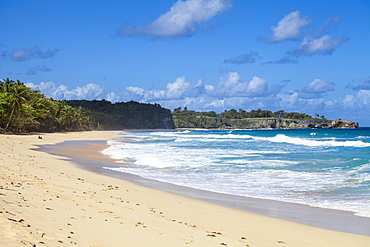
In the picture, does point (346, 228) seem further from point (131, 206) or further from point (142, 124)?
point (142, 124)

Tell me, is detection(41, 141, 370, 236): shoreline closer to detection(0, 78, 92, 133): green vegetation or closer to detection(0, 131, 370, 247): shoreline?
detection(0, 131, 370, 247): shoreline

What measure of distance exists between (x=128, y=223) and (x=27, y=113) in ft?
192

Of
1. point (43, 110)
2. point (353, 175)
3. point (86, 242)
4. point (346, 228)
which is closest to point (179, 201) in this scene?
point (346, 228)

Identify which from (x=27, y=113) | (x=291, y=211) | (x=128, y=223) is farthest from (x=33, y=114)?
(x=128, y=223)

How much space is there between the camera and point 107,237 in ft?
17.2

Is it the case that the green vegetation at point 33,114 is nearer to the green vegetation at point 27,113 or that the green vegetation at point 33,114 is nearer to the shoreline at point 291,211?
the green vegetation at point 27,113

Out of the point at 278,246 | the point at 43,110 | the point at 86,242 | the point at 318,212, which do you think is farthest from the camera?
the point at 43,110

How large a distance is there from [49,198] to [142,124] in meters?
183

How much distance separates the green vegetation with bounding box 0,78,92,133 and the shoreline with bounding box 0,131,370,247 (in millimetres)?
48567

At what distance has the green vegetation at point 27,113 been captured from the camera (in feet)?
174

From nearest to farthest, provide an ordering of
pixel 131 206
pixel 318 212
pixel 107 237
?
pixel 107 237 < pixel 131 206 < pixel 318 212

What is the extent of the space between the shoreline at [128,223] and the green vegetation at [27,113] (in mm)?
48567

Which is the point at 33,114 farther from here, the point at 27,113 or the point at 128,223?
the point at 128,223

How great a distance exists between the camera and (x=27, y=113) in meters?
58.7
